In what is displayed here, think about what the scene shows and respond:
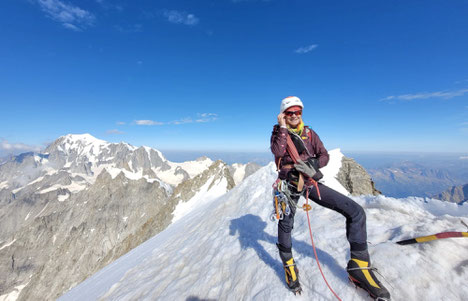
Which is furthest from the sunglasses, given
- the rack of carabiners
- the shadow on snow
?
the shadow on snow

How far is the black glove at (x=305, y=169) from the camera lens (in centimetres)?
443

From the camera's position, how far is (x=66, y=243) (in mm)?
111688

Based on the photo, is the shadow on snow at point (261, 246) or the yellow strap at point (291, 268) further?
the shadow on snow at point (261, 246)

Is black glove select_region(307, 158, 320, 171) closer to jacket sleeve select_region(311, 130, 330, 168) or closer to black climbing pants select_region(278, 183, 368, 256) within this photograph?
jacket sleeve select_region(311, 130, 330, 168)

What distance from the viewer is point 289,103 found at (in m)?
4.50

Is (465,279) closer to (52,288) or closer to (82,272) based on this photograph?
(82,272)

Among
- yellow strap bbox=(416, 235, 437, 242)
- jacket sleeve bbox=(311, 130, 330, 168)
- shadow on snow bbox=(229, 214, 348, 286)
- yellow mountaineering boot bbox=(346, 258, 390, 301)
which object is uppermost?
jacket sleeve bbox=(311, 130, 330, 168)

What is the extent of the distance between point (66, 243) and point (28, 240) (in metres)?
58.7

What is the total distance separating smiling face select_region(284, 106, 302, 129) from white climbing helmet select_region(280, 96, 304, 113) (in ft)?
0.28

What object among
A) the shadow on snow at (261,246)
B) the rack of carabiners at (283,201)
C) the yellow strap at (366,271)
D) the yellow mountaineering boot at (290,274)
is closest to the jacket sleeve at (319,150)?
the rack of carabiners at (283,201)

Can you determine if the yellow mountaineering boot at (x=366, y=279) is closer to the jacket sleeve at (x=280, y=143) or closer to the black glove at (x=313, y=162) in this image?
the black glove at (x=313, y=162)

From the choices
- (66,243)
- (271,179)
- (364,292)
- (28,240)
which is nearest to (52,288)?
(66,243)

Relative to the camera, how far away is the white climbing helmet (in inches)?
176

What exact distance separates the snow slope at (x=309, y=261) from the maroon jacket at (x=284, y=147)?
2.55 m
